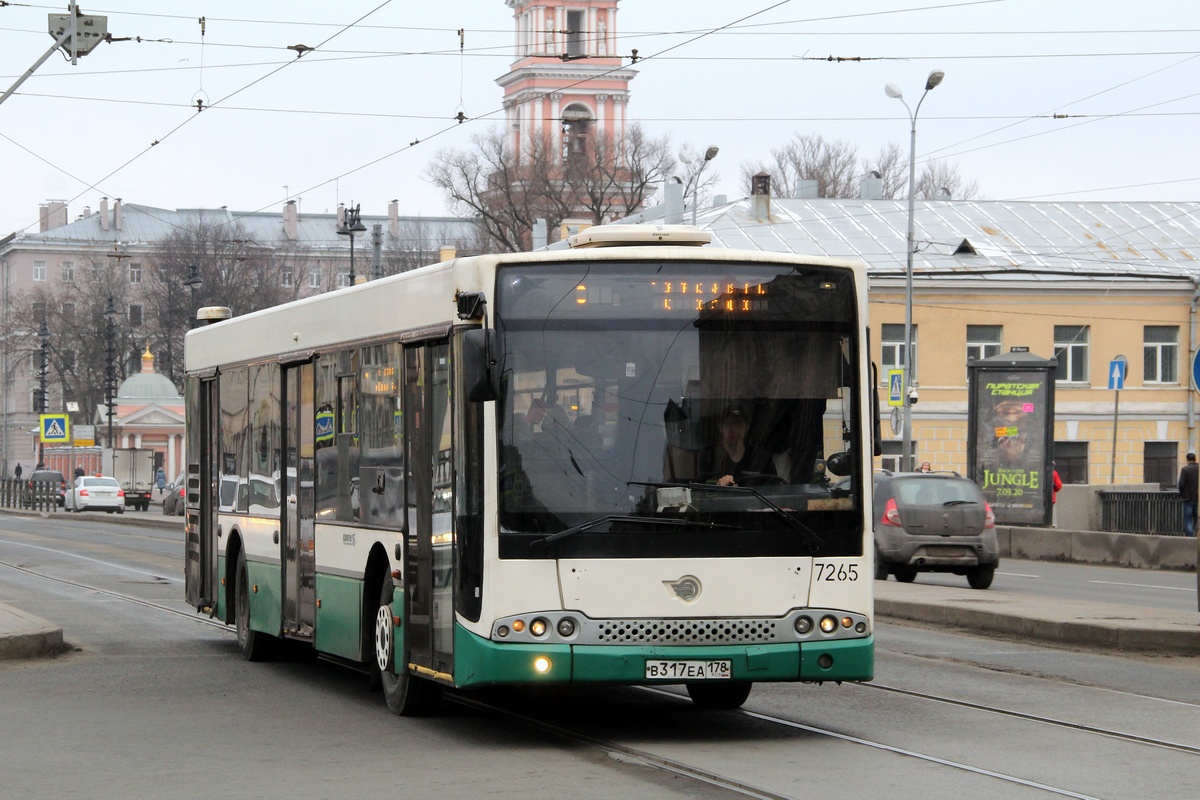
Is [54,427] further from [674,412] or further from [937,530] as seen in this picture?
[674,412]

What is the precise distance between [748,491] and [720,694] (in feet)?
6.61

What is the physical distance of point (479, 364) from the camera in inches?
376

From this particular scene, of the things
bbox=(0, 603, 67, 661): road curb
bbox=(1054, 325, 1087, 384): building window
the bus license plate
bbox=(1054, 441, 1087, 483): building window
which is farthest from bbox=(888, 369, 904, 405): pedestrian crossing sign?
the bus license plate

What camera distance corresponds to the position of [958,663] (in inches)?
562

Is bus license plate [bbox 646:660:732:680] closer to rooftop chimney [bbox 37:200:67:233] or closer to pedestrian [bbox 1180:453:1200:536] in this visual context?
pedestrian [bbox 1180:453:1200:536]

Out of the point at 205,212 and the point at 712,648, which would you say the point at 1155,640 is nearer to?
the point at 712,648

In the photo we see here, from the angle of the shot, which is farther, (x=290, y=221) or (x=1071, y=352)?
(x=290, y=221)

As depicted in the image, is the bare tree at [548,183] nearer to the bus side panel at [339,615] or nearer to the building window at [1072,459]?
the building window at [1072,459]

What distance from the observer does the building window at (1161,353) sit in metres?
55.9

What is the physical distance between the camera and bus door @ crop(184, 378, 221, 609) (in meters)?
16.1

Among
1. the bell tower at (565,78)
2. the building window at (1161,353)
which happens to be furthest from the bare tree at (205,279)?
the building window at (1161,353)

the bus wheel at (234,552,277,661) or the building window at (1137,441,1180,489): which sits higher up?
the building window at (1137,441,1180,489)

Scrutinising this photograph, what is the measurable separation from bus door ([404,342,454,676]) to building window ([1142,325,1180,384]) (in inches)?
1889

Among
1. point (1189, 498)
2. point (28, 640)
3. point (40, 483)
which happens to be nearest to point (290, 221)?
point (40, 483)
